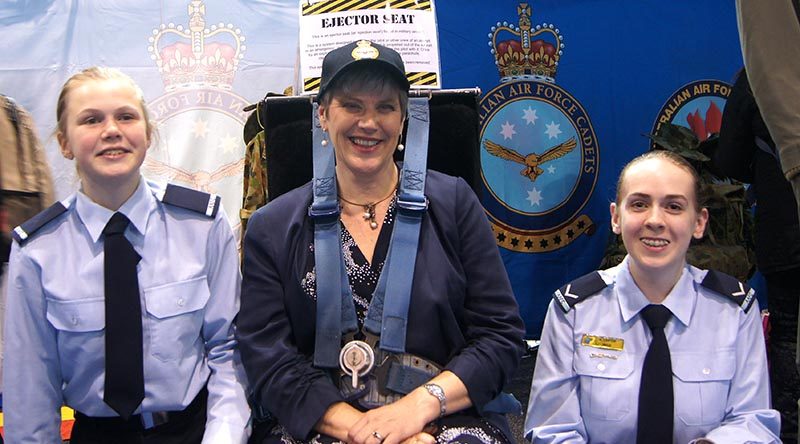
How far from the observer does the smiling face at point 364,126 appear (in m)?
1.92

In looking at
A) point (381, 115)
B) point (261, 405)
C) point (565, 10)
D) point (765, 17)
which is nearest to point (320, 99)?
point (381, 115)

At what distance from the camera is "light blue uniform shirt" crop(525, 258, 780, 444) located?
6.16 ft

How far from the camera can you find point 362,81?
74.7 inches

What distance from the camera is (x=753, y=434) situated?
5.95 ft

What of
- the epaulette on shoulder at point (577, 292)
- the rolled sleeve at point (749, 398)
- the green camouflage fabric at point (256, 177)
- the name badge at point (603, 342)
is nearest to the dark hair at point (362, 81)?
the epaulette on shoulder at point (577, 292)

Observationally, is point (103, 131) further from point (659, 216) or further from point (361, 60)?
point (659, 216)

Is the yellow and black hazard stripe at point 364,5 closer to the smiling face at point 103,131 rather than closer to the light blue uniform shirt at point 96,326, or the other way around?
the smiling face at point 103,131

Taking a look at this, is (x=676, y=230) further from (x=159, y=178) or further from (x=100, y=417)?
(x=159, y=178)

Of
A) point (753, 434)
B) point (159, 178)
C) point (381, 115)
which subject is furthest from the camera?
point (159, 178)

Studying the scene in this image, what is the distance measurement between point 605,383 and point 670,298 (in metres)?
0.29

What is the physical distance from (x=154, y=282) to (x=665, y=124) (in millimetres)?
3294

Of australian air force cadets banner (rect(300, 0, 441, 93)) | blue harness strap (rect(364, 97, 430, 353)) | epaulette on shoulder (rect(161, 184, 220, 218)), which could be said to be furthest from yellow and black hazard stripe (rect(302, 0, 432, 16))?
epaulette on shoulder (rect(161, 184, 220, 218))

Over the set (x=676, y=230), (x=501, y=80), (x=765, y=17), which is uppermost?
(x=501, y=80)

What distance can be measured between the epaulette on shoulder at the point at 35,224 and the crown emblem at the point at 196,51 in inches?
92.0
